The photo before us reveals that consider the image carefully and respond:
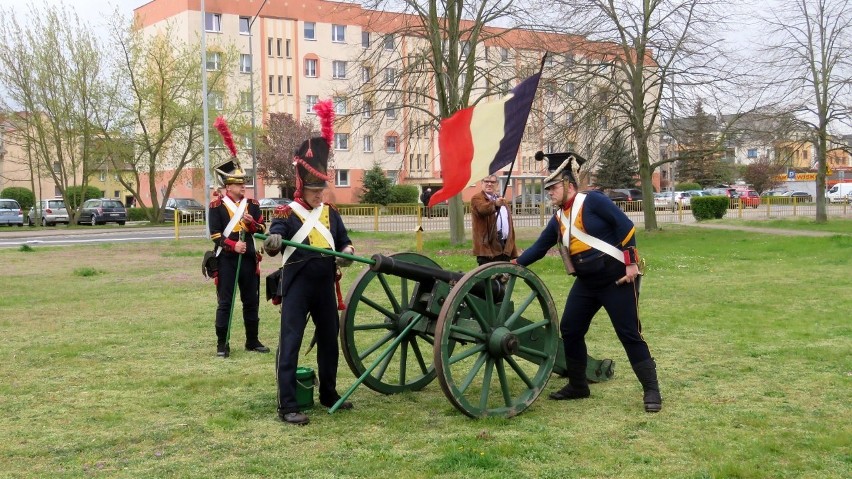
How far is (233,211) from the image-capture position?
27.0ft

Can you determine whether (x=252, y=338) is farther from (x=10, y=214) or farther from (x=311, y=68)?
(x=311, y=68)

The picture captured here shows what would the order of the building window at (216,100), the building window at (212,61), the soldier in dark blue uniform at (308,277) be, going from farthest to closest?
the building window at (212,61)
the building window at (216,100)
the soldier in dark blue uniform at (308,277)

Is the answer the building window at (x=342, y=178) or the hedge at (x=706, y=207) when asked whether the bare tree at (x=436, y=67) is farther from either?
the building window at (x=342, y=178)

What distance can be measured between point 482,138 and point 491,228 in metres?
2.43

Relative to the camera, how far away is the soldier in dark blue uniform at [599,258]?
19.8ft

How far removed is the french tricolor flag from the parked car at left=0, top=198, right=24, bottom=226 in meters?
38.6

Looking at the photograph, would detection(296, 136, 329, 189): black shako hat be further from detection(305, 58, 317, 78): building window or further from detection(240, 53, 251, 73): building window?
detection(305, 58, 317, 78): building window

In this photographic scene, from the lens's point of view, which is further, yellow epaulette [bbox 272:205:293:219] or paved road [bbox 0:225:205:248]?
paved road [bbox 0:225:205:248]

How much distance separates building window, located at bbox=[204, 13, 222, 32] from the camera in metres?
57.6

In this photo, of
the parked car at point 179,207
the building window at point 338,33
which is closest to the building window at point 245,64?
the building window at point 338,33

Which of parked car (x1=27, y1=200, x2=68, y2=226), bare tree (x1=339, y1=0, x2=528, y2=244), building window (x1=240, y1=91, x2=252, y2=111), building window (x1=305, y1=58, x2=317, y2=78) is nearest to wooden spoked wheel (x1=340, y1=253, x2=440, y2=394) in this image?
bare tree (x1=339, y1=0, x2=528, y2=244)

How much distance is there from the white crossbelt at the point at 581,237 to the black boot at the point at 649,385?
2.49 ft

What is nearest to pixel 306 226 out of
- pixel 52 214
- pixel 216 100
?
pixel 52 214

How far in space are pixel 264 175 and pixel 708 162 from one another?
109 ft
